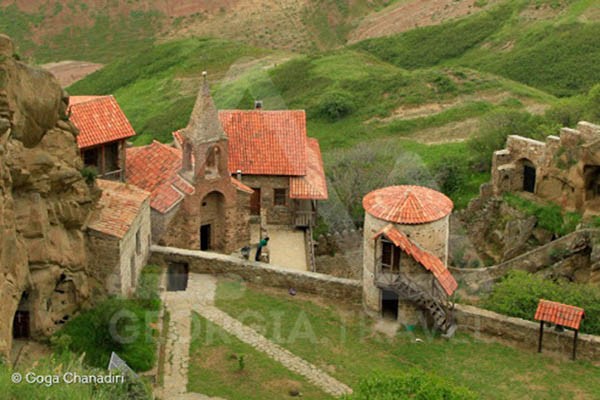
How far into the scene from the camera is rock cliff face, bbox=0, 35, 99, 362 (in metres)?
26.8

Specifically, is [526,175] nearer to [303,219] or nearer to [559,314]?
[303,219]

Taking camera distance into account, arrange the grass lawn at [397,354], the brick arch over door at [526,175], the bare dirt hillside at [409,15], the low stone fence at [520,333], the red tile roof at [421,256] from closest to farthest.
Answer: the grass lawn at [397,354] → the low stone fence at [520,333] → the red tile roof at [421,256] → the brick arch over door at [526,175] → the bare dirt hillside at [409,15]

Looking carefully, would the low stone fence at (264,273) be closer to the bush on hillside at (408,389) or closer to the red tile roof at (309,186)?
the red tile roof at (309,186)

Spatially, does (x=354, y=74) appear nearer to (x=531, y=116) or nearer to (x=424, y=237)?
(x=531, y=116)

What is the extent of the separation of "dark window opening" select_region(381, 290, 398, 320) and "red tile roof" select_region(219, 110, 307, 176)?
11.4 m

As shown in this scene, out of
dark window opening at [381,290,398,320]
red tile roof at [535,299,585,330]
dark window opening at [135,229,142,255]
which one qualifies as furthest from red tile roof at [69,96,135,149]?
red tile roof at [535,299,585,330]

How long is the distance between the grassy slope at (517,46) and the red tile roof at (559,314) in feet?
128

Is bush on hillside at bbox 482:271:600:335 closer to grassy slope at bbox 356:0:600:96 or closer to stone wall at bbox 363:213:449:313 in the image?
stone wall at bbox 363:213:449:313

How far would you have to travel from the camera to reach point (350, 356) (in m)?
32.7

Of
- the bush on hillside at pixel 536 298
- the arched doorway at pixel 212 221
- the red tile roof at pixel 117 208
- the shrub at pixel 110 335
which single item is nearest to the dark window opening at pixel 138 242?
the red tile roof at pixel 117 208

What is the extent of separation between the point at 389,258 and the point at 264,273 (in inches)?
212

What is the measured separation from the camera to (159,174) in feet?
138

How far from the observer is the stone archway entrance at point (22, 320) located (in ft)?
98.7

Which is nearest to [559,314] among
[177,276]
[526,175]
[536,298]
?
[536,298]
